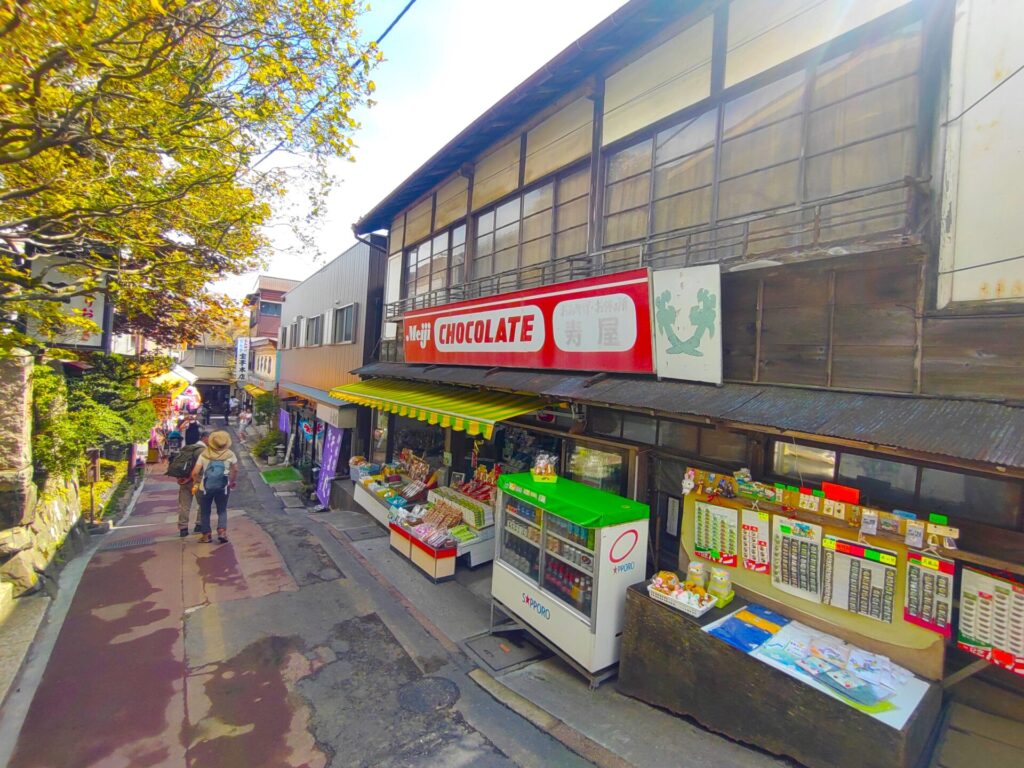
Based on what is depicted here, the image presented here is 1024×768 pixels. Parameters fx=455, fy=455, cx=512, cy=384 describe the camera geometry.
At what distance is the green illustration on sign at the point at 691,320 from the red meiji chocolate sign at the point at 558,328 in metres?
0.17

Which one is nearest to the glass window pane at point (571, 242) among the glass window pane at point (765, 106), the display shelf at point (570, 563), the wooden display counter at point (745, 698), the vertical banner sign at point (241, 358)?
the glass window pane at point (765, 106)

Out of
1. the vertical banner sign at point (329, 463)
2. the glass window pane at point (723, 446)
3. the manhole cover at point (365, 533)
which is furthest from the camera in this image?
the vertical banner sign at point (329, 463)

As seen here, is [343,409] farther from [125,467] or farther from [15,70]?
[15,70]

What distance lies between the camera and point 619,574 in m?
5.32

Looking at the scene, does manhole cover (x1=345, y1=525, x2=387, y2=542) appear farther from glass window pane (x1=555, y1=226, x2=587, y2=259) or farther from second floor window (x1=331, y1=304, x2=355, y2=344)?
glass window pane (x1=555, y1=226, x2=587, y2=259)

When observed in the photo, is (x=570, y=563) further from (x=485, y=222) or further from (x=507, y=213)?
(x=485, y=222)

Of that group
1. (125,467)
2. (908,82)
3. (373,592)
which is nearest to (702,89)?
(908,82)

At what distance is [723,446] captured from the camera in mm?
5465

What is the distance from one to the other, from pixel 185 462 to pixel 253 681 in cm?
615

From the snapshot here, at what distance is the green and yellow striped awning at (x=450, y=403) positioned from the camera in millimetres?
6914

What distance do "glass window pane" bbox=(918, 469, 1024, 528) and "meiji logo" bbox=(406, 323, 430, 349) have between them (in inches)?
348

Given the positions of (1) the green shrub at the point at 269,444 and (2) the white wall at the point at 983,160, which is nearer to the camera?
(2) the white wall at the point at 983,160

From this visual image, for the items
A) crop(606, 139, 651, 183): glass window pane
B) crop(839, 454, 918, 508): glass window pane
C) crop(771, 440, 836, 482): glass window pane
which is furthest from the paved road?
crop(606, 139, 651, 183): glass window pane

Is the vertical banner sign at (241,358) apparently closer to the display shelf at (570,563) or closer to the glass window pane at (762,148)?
the display shelf at (570,563)
